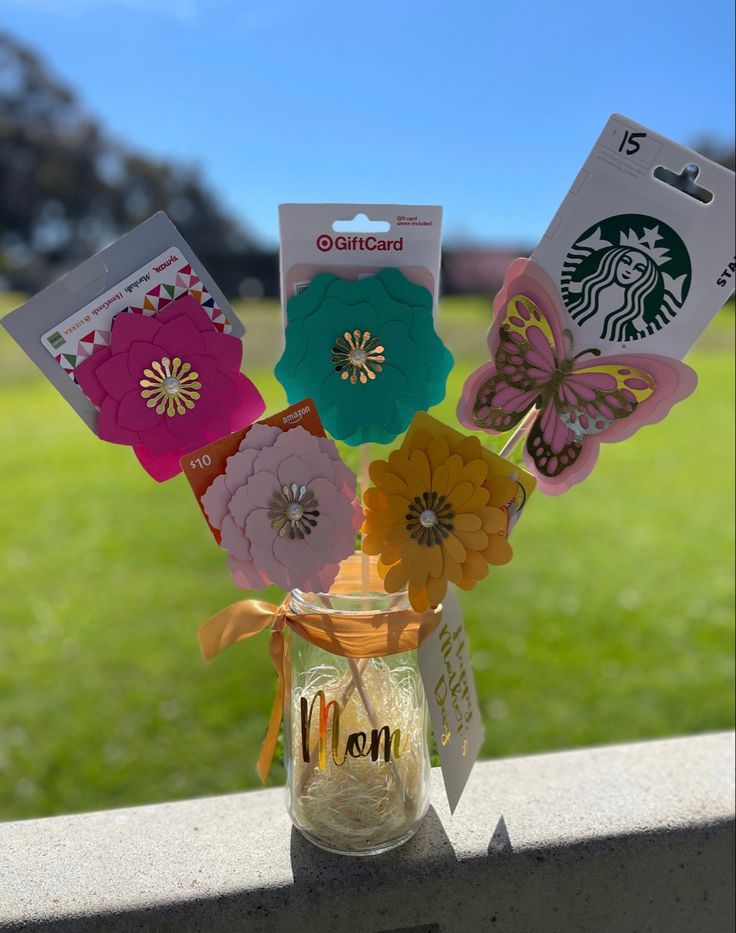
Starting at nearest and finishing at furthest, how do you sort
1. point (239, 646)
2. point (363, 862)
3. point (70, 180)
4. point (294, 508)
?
point (294, 508) < point (363, 862) < point (239, 646) < point (70, 180)

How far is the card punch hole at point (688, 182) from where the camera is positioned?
1.89 ft


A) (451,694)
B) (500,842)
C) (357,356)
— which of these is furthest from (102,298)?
(500,842)

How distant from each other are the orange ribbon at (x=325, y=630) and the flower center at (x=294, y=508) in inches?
3.7

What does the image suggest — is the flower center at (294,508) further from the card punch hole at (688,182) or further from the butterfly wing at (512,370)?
the card punch hole at (688,182)

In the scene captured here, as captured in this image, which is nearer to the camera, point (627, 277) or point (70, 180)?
point (627, 277)

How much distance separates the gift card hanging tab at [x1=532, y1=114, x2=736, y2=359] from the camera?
57cm

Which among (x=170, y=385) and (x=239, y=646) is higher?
(x=170, y=385)

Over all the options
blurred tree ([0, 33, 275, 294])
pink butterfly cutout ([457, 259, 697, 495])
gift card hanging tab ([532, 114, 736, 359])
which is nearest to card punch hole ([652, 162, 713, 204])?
gift card hanging tab ([532, 114, 736, 359])

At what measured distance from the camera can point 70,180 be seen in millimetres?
13023

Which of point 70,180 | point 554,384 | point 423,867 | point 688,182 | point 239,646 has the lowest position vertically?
point 423,867

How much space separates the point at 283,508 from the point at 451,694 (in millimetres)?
213

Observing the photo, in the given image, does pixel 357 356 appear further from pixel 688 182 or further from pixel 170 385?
pixel 688 182

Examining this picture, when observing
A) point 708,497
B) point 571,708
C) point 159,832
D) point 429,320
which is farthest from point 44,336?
point 708,497

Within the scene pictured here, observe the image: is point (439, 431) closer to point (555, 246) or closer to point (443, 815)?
point (555, 246)
